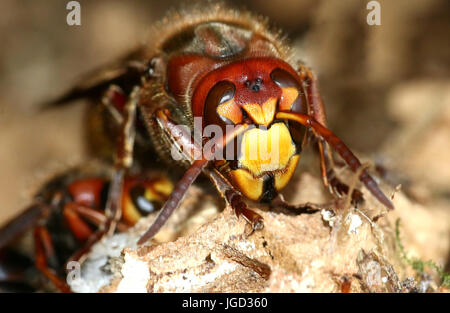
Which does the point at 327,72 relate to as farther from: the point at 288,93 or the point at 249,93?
the point at 249,93

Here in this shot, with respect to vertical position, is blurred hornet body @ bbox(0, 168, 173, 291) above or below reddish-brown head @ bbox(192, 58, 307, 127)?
below

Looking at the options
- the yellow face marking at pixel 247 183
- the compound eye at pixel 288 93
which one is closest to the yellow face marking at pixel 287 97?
the compound eye at pixel 288 93

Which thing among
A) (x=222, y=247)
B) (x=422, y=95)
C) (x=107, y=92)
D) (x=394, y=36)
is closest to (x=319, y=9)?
(x=394, y=36)

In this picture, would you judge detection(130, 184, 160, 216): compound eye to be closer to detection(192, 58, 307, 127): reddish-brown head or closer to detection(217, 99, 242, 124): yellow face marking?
detection(192, 58, 307, 127): reddish-brown head

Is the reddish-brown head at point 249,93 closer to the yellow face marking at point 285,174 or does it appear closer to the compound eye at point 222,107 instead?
the compound eye at point 222,107

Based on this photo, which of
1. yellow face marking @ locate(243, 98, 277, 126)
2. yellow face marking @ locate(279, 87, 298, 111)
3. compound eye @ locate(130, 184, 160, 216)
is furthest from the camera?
compound eye @ locate(130, 184, 160, 216)

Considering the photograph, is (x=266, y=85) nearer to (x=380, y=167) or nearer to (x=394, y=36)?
(x=380, y=167)

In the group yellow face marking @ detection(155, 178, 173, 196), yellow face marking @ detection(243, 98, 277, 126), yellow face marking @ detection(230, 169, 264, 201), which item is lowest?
yellow face marking @ detection(155, 178, 173, 196)

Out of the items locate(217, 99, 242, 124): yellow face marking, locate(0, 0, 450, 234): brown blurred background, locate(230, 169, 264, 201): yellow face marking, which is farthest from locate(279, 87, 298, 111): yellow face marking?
locate(0, 0, 450, 234): brown blurred background
